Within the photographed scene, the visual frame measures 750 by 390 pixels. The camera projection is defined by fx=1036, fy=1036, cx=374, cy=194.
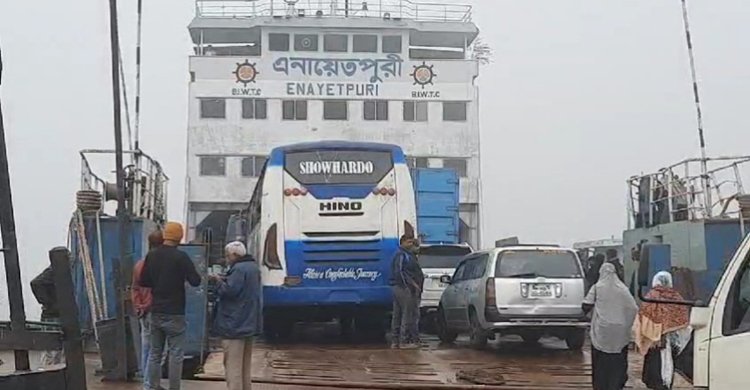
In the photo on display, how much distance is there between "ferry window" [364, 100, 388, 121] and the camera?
85.6 ft

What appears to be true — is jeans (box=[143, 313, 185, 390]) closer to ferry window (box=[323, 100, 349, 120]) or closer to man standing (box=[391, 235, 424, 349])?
man standing (box=[391, 235, 424, 349])

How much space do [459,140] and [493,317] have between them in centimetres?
1299

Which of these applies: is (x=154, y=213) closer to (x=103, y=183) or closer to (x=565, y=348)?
(x=103, y=183)

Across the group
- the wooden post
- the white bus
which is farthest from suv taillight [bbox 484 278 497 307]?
the wooden post

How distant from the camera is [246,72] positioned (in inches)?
1023

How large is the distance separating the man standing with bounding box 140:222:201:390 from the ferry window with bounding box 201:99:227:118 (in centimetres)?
1661

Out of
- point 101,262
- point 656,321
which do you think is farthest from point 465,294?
point 656,321

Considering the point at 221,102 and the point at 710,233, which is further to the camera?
the point at 221,102

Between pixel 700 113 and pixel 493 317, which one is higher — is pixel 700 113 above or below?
above

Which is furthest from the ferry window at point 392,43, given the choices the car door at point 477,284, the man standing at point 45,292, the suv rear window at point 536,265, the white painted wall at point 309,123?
the man standing at point 45,292

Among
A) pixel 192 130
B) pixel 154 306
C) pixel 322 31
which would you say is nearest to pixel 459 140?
pixel 322 31

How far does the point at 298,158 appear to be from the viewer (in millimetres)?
14805

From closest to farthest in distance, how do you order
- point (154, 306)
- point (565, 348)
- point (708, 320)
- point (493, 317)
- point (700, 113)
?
point (708, 320) < point (154, 306) < point (493, 317) < point (565, 348) < point (700, 113)

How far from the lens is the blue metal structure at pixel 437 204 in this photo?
73.3 feet
